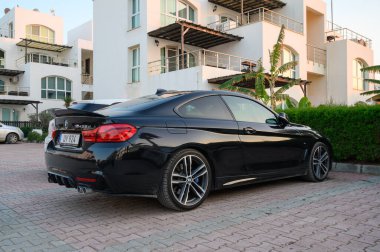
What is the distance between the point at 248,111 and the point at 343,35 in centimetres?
2590

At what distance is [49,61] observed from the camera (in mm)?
38000

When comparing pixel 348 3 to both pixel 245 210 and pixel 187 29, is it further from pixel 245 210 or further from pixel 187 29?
pixel 245 210

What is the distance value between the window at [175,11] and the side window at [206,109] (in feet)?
57.0

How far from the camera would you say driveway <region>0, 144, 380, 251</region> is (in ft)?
11.1

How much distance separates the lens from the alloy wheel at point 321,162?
21.4 ft

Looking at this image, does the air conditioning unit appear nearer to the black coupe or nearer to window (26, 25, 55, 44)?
window (26, 25, 55, 44)

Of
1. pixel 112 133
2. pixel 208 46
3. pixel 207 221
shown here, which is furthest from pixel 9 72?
pixel 207 221

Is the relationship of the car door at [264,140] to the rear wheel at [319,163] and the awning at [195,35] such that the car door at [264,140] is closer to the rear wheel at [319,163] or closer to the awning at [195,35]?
the rear wheel at [319,163]

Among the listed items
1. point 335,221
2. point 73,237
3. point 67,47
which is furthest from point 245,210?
point 67,47

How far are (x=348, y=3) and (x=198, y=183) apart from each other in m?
11.2

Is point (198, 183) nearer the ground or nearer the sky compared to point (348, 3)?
nearer the ground

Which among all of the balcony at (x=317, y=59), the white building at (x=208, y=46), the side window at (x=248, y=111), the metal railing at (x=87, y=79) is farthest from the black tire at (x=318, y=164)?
the metal railing at (x=87, y=79)

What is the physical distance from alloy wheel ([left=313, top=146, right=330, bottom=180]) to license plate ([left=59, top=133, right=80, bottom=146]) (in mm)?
4127

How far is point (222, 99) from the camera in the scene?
207 inches
